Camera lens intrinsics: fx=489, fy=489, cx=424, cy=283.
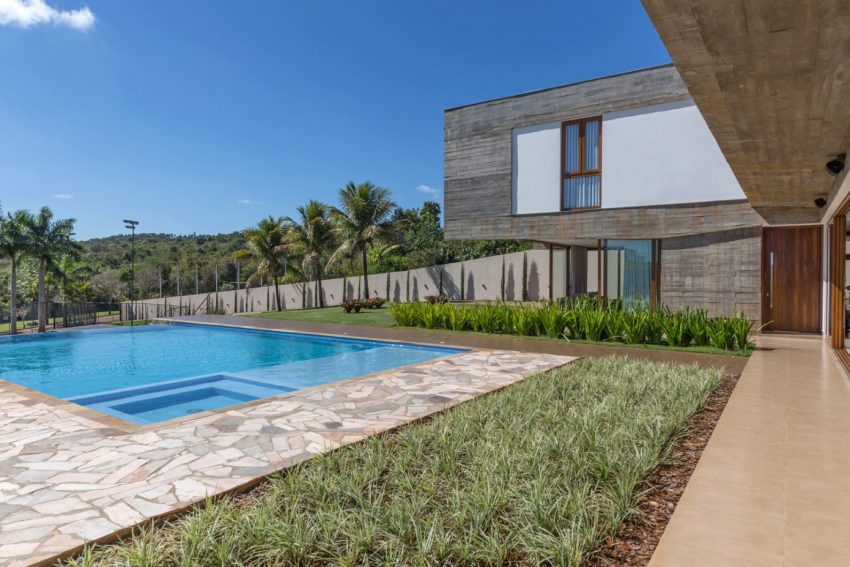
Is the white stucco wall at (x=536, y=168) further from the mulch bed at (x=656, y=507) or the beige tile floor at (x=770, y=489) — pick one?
the mulch bed at (x=656, y=507)

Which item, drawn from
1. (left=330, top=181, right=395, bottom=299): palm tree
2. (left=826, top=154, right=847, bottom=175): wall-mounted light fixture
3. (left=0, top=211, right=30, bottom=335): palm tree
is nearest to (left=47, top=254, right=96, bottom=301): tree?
(left=0, top=211, right=30, bottom=335): palm tree

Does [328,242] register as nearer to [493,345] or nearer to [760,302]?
[493,345]

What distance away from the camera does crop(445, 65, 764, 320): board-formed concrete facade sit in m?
11.0

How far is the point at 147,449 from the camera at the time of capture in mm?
4047

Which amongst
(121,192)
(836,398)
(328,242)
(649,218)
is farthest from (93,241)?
(836,398)

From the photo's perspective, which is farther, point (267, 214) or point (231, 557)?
point (267, 214)

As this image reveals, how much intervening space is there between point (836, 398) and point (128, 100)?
2128cm

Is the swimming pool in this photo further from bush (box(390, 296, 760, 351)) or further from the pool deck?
bush (box(390, 296, 760, 351))

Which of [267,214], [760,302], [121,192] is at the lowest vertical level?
[760,302]

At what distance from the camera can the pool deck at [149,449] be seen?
2838 millimetres

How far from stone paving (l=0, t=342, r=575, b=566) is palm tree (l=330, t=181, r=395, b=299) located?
52.0 ft

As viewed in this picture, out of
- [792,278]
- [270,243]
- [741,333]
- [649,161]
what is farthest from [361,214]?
[741,333]

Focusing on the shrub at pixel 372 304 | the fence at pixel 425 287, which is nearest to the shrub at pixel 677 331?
the fence at pixel 425 287

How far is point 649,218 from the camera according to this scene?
1197 cm
